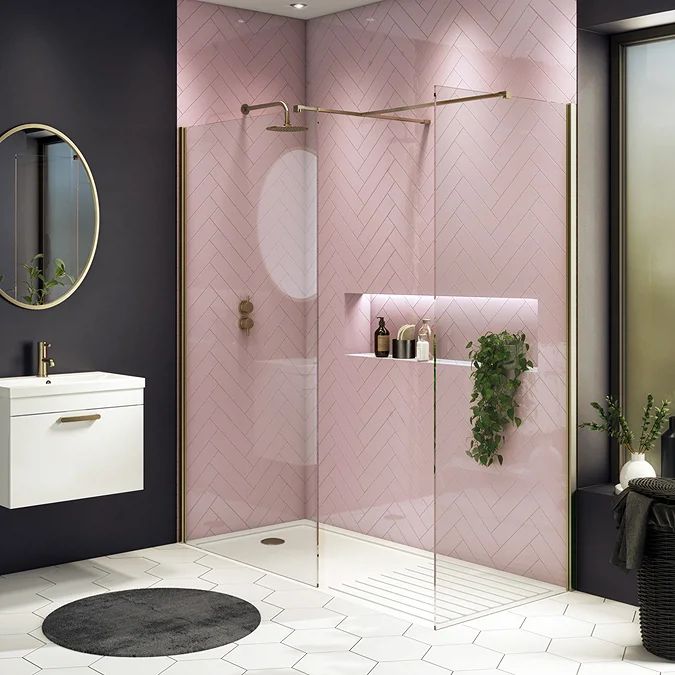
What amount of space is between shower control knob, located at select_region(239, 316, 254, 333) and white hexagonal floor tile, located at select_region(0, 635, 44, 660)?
1.70 metres

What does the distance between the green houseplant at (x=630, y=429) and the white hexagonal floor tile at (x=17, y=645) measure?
244cm

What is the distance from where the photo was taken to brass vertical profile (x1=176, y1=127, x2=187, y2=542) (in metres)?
5.28

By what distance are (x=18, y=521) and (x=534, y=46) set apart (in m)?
3.25

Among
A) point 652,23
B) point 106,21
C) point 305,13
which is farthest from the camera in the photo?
point 305,13

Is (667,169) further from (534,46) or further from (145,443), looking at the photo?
(145,443)

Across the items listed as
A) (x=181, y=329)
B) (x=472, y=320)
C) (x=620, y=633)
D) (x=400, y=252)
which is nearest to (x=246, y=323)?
(x=181, y=329)

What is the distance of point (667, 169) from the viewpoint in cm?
439

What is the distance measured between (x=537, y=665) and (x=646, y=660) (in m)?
0.41

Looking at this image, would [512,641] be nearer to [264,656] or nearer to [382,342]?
[264,656]

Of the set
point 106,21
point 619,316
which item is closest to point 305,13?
point 106,21

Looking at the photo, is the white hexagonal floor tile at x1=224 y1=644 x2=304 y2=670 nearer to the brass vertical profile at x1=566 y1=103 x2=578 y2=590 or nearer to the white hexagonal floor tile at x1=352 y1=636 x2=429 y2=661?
the white hexagonal floor tile at x1=352 y1=636 x2=429 y2=661

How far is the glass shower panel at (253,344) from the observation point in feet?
14.9

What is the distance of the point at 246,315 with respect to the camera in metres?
4.89

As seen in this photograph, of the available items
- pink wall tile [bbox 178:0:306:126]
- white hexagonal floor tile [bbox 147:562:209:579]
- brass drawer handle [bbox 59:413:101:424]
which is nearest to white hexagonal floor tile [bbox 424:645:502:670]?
white hexagonal floor tile [bbox 147:562:209:579]
